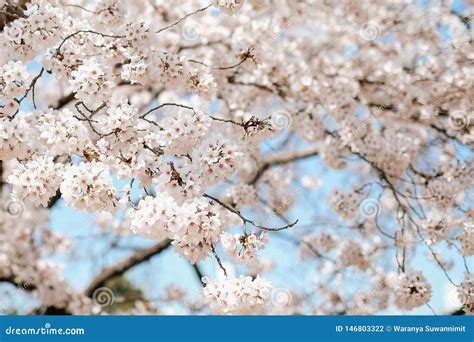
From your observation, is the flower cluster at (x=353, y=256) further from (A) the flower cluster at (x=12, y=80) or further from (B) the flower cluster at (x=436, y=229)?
(A) the flower cluster at (x=12, y=80)

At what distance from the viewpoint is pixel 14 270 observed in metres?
7.28

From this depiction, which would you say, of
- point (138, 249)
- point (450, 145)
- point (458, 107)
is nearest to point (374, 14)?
point (458, 107)

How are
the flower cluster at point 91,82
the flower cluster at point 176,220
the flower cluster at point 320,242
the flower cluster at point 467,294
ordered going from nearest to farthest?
the flower cluster at point 176,220, the flower cluster at point 91,82, the flower cluster at point 467,294, the flower cluster at point 320,242

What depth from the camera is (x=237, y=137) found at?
11.5 ft

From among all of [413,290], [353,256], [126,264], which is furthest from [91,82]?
[126,264]

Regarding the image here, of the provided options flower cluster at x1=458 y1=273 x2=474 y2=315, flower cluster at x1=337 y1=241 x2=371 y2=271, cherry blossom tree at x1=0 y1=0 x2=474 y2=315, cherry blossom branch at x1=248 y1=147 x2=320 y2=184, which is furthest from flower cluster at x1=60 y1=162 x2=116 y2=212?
cherry blossom branch at x1=248 y1=147 x2=320 y2=184

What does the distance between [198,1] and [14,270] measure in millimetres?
4123

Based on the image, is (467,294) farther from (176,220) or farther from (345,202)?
(176,220)

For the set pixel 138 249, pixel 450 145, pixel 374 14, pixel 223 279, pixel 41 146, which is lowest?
pixel 223 279

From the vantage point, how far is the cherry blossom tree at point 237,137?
8.56ft

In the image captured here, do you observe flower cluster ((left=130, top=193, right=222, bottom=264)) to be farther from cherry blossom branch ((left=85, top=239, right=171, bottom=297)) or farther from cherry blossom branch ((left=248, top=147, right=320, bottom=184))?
cherry blossom branch ((left=248, top=147, right=320, bottom=184))

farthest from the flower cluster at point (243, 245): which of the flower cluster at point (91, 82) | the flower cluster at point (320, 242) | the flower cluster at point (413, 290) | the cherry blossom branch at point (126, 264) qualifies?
the cherry blossom branch at point (126, 264)
